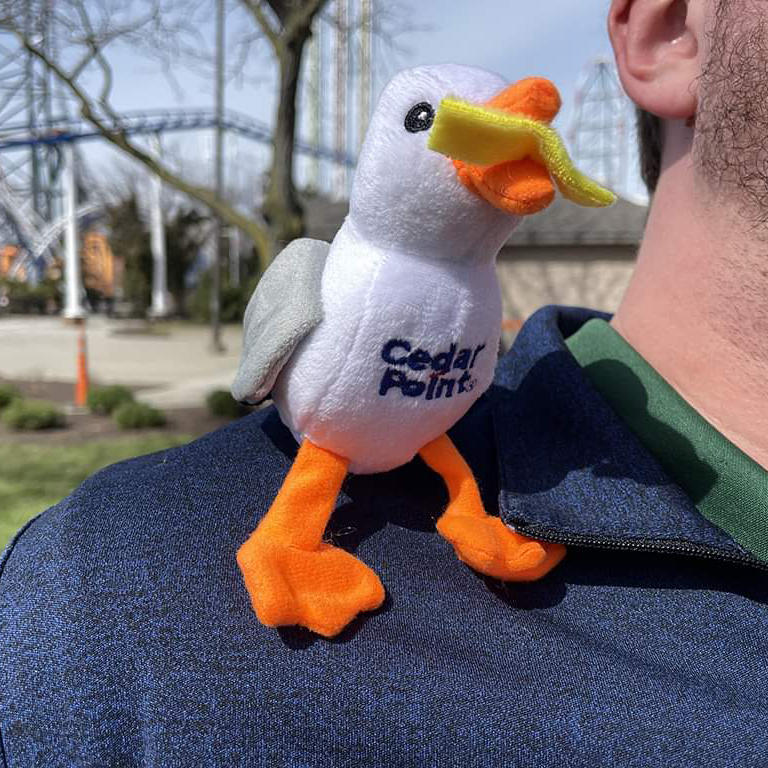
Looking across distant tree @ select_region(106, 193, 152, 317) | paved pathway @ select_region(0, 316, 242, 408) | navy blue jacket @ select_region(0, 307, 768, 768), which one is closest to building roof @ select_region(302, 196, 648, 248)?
paved pathway @ select_region(0, 316, 242, 408)

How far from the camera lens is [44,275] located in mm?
23344

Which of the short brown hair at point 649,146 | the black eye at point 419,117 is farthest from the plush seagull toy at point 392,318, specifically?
the short brown hair at point 649,146

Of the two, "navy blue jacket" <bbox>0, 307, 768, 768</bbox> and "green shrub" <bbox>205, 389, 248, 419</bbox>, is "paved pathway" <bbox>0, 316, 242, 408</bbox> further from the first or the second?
"navy blue jacket" <bbox>0, 307, 768, 768</bbox>

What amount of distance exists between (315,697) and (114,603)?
0.27 metres

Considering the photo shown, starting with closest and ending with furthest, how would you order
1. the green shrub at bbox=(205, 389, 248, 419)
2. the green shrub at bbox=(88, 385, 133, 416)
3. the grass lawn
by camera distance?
the grass lawn, the green shrub at bbox=(205, 389, 248, 419), the green shrub at bbox=(88, 385, 133, 416)

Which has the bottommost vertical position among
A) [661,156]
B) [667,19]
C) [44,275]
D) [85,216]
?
[44,275]

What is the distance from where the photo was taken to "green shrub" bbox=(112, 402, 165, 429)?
704cm

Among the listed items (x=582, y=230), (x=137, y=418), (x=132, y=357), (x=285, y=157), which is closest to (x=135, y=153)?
(x=285, y=157)

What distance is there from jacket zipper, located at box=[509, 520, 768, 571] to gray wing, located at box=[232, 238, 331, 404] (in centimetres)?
38

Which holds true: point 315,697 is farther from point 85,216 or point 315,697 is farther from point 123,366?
point 85,216

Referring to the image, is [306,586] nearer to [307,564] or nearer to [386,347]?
[307,564]

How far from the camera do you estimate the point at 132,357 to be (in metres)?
12.8

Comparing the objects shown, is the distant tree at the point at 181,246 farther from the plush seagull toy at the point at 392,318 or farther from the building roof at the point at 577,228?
the plush seagull toy at the point at 392,318

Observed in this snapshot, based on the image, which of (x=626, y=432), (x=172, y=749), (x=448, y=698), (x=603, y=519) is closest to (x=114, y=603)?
(x=172, y=749)
